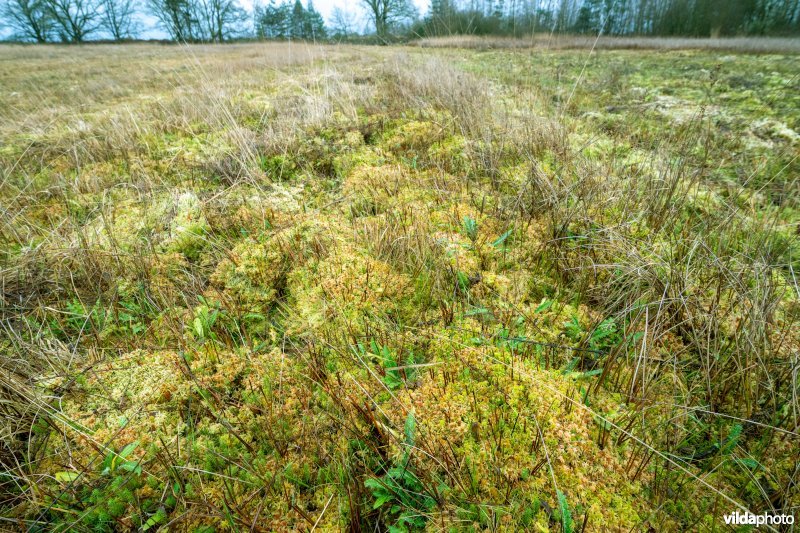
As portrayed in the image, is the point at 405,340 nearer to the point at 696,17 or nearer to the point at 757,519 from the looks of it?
the point at 757,519

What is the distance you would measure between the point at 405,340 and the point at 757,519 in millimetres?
1358

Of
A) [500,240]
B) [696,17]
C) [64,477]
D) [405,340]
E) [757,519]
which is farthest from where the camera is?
[696,17]

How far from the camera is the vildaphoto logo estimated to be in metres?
1.01

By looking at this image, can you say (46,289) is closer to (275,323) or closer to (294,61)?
(275,323)

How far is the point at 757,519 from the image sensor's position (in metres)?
1.04

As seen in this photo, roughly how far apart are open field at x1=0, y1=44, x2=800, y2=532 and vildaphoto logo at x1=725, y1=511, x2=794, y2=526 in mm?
32

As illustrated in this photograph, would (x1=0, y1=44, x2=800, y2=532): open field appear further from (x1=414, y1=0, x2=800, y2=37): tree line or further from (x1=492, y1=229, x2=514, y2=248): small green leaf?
(x1=414, y1=0, x2=800, y2=37): tree line

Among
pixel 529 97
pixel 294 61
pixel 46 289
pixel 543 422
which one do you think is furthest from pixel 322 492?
pixel 294 61

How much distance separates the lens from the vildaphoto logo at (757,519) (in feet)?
3.33

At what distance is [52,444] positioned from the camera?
136 centimetres

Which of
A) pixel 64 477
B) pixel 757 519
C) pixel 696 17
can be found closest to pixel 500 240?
pixel 757 519

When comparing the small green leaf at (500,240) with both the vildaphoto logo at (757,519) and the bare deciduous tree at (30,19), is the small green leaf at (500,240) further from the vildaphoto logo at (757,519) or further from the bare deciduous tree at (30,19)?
the bare deciduous tree at (30,19)

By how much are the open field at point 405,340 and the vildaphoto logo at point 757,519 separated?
0.03 meters

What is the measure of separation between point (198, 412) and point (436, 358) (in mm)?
1139
